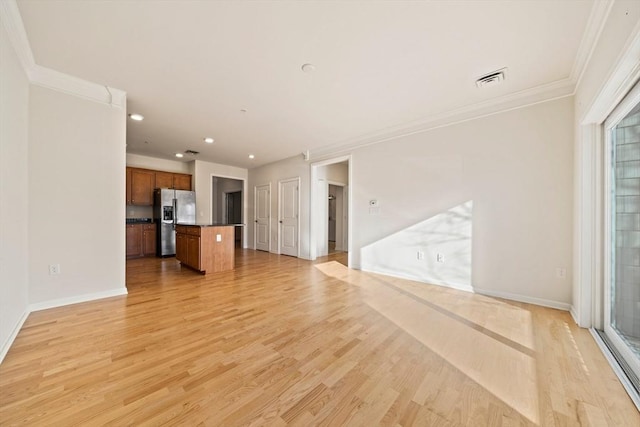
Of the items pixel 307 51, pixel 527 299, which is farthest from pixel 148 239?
pixel 527 299

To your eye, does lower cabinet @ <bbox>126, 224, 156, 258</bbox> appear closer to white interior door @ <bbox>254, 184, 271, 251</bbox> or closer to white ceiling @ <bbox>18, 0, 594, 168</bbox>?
white interior door @ <bbox>254, 184, 271, 251</bbox>

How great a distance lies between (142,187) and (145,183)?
0.42 ft

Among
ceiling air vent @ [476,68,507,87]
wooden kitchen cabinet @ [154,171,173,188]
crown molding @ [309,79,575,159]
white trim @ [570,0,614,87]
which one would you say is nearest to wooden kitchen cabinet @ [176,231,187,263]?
wooden kitchen cabinet @ [154,171,173,188]

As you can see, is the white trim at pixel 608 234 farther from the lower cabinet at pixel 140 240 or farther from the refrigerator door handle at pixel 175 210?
the lower cabinet at pixel 140 240

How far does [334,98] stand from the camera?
333 centimetres

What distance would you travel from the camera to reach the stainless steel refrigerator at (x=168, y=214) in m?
6.30

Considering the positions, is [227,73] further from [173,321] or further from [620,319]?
[620,319]

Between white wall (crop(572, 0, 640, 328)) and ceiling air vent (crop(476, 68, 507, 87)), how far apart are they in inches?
26.2

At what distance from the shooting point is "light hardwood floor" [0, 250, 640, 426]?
4.47 feet

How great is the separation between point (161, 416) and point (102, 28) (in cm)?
297

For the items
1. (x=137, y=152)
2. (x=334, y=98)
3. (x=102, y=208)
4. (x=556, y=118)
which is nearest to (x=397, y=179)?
(x=334, y=98)

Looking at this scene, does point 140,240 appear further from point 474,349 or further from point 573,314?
point 573,314

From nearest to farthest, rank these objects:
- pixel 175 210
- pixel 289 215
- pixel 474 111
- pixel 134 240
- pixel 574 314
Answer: pixel 574 314 < pixel 474 111 < pixel 134 240 < pixel 175 210 < pixel 289 215

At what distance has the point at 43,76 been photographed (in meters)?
2.73
